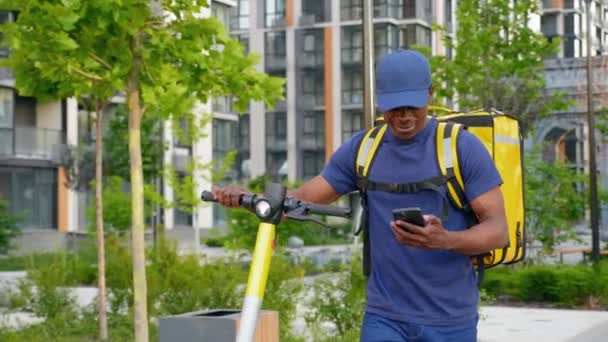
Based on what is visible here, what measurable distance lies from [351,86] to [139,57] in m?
65.4

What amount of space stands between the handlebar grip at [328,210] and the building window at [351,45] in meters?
72.6

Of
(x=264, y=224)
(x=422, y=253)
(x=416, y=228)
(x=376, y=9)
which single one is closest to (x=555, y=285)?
(x=422, y=253)

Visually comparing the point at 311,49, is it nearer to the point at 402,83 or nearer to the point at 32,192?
the point at 32,192

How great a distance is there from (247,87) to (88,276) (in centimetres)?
1718

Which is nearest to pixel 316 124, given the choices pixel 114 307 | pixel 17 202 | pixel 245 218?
pixel 17 202

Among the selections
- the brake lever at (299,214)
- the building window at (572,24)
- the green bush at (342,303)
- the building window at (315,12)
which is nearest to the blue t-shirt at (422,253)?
the brake lever at (299,214)

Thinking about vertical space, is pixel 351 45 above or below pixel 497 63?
above

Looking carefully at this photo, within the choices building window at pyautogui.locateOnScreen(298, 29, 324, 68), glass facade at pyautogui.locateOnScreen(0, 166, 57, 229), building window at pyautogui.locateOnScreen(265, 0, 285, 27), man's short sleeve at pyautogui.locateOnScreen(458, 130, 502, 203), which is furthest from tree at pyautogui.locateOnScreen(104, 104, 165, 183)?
building window at pyautogui.locateOnScreen(265, 0, 285, 27)

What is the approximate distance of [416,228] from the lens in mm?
3521

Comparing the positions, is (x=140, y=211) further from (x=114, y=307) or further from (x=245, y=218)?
(x=245, y=218)

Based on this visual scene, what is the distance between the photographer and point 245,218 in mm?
30062

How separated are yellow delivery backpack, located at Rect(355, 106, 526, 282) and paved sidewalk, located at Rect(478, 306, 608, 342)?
10.6 meters

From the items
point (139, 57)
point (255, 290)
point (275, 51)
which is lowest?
point (255, 290)

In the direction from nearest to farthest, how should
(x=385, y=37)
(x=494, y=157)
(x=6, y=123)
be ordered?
(x=494, y=157), (x=6, y=123), (x=385, y=37)
